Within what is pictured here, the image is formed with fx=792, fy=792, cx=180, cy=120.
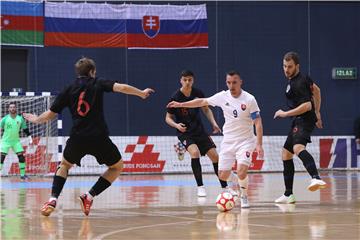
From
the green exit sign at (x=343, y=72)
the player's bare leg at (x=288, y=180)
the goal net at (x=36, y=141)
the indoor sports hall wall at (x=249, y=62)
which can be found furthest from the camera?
the green exit sign at (x=343, y=72)

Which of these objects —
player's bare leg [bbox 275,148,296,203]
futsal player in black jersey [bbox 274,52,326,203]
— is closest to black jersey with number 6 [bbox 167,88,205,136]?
player's bare leg [bbox 275,148,296,203]

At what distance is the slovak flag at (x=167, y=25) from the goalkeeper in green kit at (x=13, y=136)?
6108 millimetres

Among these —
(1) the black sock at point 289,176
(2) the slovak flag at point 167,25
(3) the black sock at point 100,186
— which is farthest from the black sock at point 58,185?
(2) the slovak flag at point 167,25

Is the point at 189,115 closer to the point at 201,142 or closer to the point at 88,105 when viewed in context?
the point at 201,142

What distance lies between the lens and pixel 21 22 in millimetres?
25219

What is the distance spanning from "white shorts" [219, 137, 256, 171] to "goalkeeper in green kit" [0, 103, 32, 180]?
10.5 metres

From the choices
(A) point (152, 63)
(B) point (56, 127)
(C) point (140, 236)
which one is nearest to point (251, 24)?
(A) point (152, 63)

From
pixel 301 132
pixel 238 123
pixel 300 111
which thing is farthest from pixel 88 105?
pixel 301 132

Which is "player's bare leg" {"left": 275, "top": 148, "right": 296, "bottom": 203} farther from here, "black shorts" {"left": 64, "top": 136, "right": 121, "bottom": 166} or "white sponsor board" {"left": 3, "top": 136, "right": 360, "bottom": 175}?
"white sponsor board" {"left": 3, "top": 136, "right": 360, "bottom": 175}

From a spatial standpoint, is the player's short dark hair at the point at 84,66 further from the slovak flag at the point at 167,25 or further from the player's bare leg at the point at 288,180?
A: the slovak flag at the point at 167,25

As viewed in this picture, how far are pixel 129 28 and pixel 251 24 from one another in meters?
4.59

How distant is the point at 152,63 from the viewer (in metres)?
28.1

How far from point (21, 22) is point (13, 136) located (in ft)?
16.3

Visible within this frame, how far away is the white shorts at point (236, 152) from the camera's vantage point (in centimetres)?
1170
